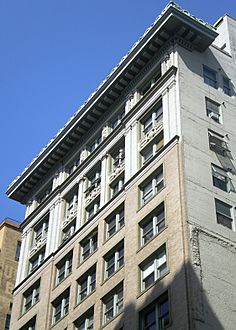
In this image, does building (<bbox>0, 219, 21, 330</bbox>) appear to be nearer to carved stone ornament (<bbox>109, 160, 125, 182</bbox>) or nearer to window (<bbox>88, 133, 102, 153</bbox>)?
window (<bbox>88, 133, 102, 153</bbox>)

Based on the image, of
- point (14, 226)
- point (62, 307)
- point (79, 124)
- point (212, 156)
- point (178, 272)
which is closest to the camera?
point (178, 272)

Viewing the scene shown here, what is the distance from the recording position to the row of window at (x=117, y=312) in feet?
126

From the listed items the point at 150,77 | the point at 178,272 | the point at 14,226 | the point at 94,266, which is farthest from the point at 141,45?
the point at 14,226

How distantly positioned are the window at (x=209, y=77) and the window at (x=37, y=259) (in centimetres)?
1744

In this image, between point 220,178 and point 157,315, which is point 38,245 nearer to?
point 220,178

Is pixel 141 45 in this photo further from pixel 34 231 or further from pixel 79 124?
pixel 34 231

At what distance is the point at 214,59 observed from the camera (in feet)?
175

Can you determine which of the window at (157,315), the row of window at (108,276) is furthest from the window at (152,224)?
the window at (157,315)

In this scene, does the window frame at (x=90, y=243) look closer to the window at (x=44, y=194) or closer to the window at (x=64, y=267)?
the window at (x=64, y=267)

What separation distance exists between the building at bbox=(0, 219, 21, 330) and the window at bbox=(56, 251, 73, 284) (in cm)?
1416

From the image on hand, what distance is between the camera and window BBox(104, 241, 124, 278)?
45.1 metres

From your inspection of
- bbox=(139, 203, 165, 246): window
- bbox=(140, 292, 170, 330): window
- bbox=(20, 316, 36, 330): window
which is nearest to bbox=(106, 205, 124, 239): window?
bbox=(139, 203, 165, 246): window

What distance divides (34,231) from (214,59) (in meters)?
19.6

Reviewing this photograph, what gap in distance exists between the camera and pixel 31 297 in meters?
53.9
